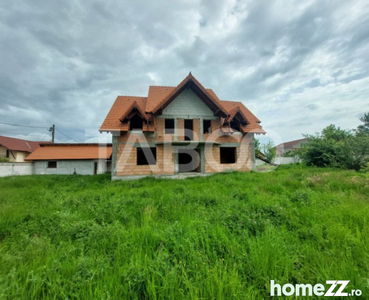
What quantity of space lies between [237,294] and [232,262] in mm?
A: 521

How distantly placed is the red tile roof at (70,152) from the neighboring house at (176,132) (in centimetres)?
1009

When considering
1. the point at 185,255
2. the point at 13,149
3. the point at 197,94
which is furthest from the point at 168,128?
the point at 13,149

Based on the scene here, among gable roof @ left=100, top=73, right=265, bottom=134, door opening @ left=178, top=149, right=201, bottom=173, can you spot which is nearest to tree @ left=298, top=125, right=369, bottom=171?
gable roof @ left=100, top=73, right=265, bottom=134

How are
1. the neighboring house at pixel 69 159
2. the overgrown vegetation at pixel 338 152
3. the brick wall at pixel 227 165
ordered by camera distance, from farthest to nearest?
the neighboring house at pixel 69 159 → the brick wall at pixel 227 165 → the overgrown vegetation at pixel 338 152

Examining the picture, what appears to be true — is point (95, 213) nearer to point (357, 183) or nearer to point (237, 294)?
point (237, 294)

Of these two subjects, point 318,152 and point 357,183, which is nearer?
point 357,183

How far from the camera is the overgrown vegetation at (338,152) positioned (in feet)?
34.3

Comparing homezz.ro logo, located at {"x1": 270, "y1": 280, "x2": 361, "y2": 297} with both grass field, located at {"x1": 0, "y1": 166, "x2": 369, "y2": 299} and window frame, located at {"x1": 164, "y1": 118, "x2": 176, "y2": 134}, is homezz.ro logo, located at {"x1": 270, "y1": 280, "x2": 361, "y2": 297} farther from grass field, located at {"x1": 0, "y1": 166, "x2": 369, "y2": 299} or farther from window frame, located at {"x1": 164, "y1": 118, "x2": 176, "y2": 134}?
window frame, located at {"x1": 164, "y1": 118, "x2": 176, "y2": 134}

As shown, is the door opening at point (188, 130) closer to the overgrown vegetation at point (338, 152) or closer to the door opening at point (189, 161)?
the door opening at point (189, 161)

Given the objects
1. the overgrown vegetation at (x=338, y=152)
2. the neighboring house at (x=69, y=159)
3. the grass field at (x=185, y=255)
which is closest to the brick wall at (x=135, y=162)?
the grass field at (x=185, y=255)

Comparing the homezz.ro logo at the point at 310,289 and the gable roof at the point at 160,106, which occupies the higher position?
the gable roof at the point at 160,106

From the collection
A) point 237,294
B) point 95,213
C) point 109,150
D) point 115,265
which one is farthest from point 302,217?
point 109,150

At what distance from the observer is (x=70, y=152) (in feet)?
64.4

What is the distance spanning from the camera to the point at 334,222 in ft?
9.45
